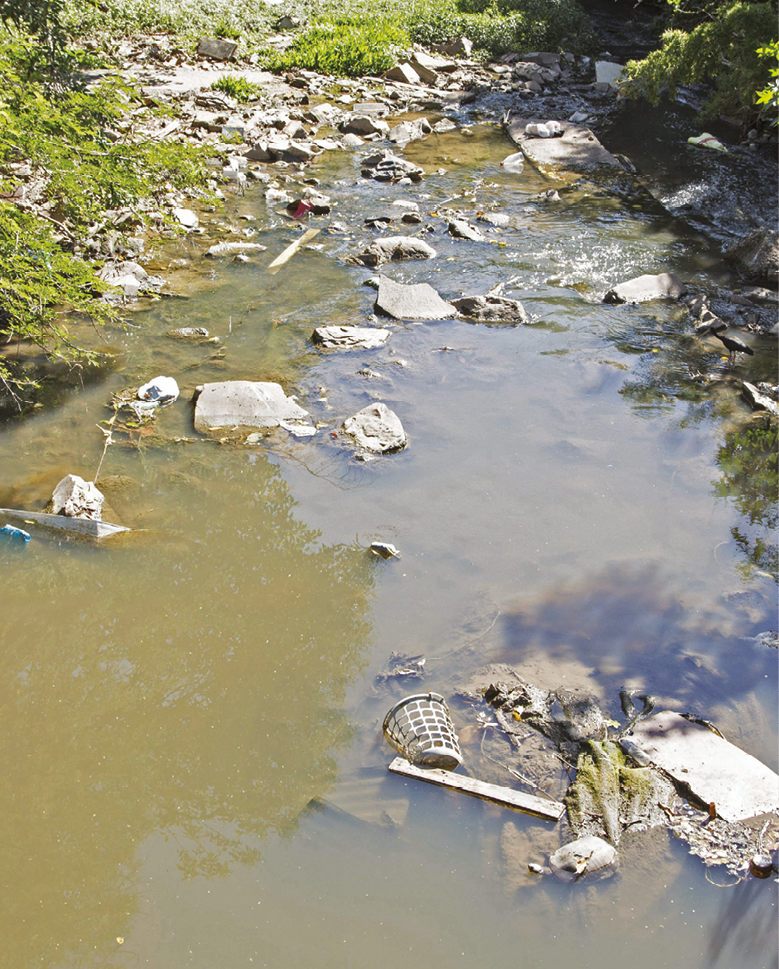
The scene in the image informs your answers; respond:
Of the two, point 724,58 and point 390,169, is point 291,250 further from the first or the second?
point 724,58

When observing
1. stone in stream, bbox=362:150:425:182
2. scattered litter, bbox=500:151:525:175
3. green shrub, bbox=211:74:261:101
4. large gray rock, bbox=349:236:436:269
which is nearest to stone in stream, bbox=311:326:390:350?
large gray rock, bbox=349:236:436:269

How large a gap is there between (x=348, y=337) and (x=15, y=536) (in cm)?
303

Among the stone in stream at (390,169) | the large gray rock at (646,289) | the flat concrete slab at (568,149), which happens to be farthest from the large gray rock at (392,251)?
the flat concrete slab at (568,149)

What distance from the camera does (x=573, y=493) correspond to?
4285 millimetres

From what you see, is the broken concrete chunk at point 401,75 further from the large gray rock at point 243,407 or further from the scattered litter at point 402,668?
the scattered litter at point 402,668

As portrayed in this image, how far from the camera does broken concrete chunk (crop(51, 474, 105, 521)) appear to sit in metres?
3.75

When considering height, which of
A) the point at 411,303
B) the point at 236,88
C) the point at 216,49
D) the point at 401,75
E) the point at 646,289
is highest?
the point at 216,49

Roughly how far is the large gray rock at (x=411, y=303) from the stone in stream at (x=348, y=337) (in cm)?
38

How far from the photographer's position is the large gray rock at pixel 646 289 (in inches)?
260

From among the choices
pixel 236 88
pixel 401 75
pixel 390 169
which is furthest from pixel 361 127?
pixel 401 75

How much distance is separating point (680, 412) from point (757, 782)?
306 cm

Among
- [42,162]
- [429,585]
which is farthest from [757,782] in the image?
[42,162]

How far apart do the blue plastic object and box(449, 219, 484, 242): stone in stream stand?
18.5 ft

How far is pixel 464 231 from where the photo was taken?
762cm
